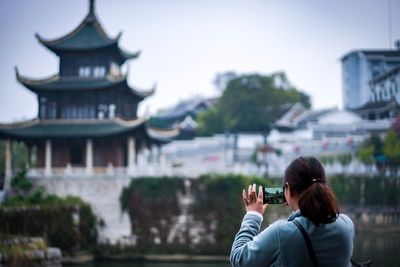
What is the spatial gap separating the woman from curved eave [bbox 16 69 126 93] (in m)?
15.5

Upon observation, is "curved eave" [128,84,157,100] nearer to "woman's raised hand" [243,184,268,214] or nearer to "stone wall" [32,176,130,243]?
"stone wall" [32,176,130,243]

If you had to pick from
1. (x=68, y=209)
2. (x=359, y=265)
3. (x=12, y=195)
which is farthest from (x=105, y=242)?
(x=359, y=265)

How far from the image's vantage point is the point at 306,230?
5.48 feet

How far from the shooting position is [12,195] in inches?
627

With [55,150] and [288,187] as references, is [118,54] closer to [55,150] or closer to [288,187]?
[55,150]

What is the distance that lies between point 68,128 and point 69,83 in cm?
146

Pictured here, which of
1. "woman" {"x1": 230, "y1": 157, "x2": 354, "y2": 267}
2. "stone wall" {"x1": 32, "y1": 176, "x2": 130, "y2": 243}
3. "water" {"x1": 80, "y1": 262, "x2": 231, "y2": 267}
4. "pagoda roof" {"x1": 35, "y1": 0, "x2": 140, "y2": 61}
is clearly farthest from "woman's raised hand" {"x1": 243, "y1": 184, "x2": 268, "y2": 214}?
"pagoda roof" {"x1": 35, "y1": 0, "x2": 140, "y2": 61}

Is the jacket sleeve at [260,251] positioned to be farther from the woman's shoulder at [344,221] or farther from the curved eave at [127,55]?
the curved eave at [127,55]

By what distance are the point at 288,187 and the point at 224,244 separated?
1347 cm

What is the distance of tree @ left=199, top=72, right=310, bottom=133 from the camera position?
2509 cm

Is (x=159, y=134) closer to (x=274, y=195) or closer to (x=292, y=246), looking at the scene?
(x=274, y=195)

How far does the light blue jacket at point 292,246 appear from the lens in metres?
1.65

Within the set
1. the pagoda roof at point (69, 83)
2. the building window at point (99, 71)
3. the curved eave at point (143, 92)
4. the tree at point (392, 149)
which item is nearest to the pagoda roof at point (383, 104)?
the tree at point (392, 149)

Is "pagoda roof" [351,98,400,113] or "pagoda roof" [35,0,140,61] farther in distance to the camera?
"pagoda roof" [35,0,140,61]
